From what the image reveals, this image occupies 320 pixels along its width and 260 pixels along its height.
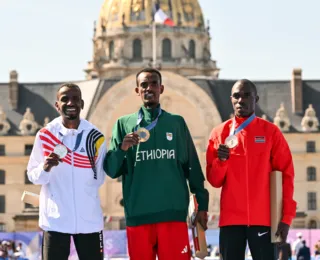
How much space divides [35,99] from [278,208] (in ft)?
240

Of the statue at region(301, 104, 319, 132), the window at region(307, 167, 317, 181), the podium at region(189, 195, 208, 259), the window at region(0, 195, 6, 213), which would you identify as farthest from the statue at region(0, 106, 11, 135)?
the podium at region(189, 195, 208, 259)

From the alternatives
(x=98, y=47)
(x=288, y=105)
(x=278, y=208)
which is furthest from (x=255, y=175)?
(x=98, y=47)

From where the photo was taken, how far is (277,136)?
1279cm

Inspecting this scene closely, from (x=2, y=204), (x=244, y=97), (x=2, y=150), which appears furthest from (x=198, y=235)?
(x=2, y=150)

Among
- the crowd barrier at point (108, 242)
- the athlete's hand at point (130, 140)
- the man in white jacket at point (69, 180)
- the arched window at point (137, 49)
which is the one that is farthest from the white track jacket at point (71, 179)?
the arched window at point (137, 49)

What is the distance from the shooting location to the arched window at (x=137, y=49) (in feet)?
344

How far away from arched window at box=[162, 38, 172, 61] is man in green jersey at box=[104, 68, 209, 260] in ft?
302

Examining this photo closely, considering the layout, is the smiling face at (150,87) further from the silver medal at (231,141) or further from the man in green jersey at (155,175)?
Result: the silver medal at (231,141)

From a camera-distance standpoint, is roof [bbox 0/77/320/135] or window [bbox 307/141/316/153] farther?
roof [bbox 0/77/320/135]

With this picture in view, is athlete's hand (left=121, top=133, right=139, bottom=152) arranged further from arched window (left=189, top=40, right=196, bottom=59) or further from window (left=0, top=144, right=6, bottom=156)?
arched window (left=189, top=40, right=196, bottom=59)

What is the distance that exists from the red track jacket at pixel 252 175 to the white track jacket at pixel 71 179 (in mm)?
1225

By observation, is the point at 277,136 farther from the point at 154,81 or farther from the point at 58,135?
the point at 58,135

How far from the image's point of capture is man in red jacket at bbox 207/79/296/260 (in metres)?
12.5

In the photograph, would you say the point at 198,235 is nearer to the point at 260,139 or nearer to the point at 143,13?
the point at 260,139
